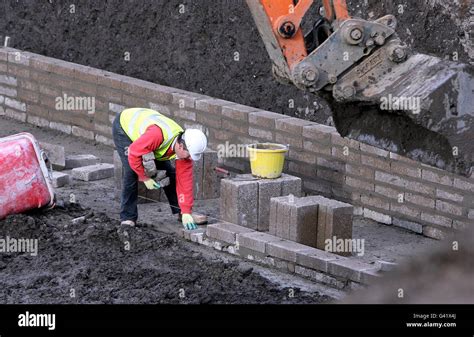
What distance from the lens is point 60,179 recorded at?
9555 mm

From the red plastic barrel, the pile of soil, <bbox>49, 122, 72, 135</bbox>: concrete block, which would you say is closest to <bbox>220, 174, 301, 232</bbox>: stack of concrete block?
the pile of soil

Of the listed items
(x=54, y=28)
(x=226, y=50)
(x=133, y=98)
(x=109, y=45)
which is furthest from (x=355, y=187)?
(x=54, y=28)

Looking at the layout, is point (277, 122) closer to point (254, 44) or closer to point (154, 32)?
point (254, 44)

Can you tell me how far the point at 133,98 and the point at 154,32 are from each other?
0.92 meters

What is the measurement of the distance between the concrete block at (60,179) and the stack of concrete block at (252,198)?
2213 mm

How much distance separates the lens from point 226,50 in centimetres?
1016

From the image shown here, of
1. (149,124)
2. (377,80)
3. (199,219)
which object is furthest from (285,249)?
(377,80)

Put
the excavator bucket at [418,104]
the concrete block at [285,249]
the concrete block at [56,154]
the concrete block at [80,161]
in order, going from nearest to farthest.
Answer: the excavator bucket at [418,104], the concrete block at [285,249], the concrete block at [56,154], the concrete block at [80,161]

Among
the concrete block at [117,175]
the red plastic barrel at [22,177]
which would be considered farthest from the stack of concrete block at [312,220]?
the red plastic barrel at [22,177]

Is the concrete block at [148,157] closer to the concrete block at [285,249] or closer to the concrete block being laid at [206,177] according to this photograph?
the concrete block being laid at [206,177]

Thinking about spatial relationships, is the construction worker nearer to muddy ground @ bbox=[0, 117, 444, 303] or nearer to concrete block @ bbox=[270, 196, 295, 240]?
muddy ground @ bbox=[0, 117, 444, 303]

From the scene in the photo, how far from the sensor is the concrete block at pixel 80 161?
10.2 meters

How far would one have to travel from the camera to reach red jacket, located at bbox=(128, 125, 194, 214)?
304 inches

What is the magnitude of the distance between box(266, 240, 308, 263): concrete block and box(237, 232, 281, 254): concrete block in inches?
2.4
